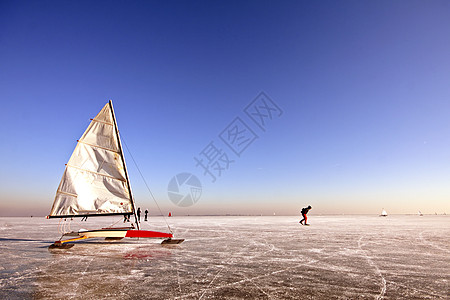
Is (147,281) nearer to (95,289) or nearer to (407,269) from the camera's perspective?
(95,289)

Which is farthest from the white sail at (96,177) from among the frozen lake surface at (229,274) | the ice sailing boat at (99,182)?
the frozen lake surface at (229,274)

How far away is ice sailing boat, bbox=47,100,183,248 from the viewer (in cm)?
1139

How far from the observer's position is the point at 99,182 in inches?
461

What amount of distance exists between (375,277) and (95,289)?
234 inches

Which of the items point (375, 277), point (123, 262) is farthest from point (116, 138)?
point (375, 277)

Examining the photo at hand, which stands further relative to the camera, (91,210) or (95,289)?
(91,210)

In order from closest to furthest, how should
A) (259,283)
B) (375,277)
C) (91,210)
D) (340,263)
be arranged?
(259,283) → (375,277) → (340,263) → (91,210)

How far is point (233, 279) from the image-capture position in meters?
5.70

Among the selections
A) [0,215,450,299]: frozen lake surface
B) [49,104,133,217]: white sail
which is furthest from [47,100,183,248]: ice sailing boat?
[0,215,450,299]: frozen lake surface

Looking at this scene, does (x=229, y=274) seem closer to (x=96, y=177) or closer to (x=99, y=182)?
(x=99, y=182)

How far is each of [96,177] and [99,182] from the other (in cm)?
26

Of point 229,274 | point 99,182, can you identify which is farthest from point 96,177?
point 229,274

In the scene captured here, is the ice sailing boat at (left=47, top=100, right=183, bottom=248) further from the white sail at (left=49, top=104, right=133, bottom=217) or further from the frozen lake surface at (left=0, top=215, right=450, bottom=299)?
the frozen lake surface at (left=0, top=215, right=450, bottom=299)

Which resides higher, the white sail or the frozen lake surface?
the white sail
